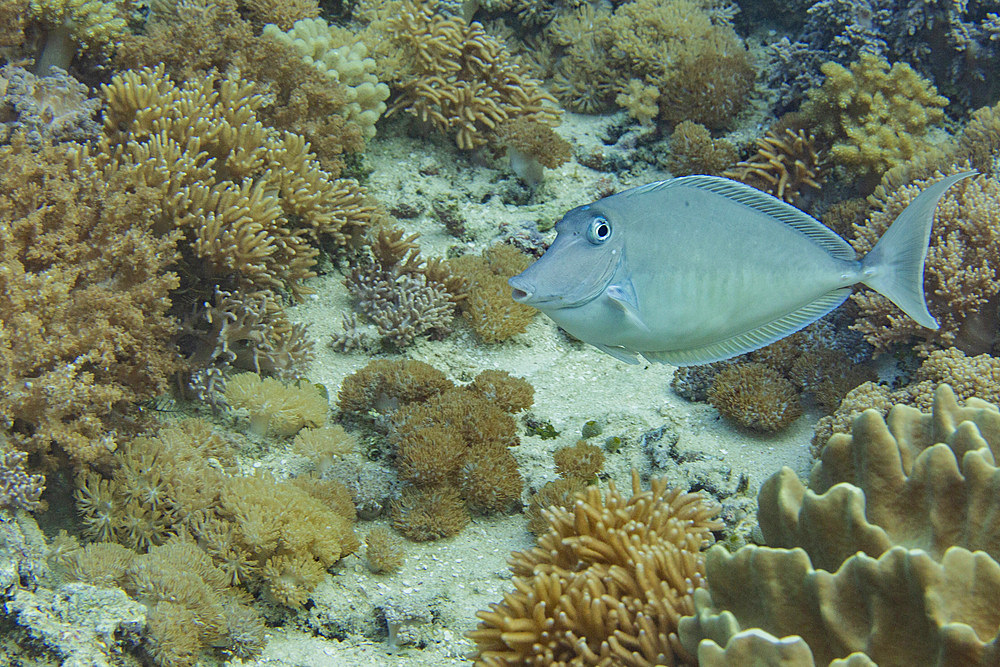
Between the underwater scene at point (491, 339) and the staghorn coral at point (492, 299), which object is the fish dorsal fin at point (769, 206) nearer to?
the underwater scene at point (491, 339)

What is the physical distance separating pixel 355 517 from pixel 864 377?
4.04 meters

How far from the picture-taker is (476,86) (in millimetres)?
7305

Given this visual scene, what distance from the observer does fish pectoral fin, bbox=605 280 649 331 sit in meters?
2.39

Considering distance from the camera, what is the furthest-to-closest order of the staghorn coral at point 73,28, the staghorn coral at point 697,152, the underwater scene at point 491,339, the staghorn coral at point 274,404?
the staghorn coral at point 697,152, the staghorn coral at point 73,28, the staghorn coral at point 274,404, the underwater scene at point 491,339

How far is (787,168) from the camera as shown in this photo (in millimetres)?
6996

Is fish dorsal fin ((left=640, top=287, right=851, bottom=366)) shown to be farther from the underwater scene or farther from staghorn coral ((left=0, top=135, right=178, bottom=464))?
staghorn coral ((left=0, top=135, right=178, bottom=464))

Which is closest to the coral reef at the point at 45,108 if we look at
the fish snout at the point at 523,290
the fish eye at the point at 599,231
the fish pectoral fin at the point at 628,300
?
the fish snout at the point at 523,290

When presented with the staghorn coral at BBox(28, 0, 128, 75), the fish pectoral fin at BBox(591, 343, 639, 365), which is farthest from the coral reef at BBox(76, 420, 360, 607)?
the staghorn coral at BBox(28, 0, 128, 75)

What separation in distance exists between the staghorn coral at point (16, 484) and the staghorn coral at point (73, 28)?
3.35 meters

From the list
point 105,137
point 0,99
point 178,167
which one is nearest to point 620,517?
point 178,167

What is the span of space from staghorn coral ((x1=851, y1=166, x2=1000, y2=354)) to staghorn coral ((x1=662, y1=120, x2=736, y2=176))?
8.03ft

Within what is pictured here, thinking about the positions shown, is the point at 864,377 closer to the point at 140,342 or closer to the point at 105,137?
the point at 140,342

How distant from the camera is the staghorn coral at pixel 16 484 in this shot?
3.46m

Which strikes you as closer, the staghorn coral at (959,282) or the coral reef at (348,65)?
the staghorn coral at (959,282)
